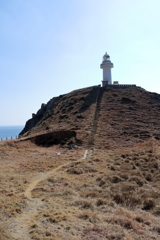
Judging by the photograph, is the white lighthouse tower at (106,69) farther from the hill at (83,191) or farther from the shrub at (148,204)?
the shrub at (148,204)

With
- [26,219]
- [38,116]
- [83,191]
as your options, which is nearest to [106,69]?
[38,116]

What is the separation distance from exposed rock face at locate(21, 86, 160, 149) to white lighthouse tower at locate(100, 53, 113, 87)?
433 cm

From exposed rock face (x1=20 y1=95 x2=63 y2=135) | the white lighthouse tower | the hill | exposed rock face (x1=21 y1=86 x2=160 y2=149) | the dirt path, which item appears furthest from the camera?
exposed rock face (x1=20 y1=95 x2=63 y2=135)

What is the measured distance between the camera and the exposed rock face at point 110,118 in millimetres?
29547

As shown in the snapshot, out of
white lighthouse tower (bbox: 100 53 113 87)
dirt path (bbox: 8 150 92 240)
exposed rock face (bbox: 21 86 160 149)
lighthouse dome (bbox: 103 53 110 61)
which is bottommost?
dirt path (bbox: 8 150 92 240)

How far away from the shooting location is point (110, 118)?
37094 millimetres

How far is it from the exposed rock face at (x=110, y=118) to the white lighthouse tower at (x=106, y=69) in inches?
170

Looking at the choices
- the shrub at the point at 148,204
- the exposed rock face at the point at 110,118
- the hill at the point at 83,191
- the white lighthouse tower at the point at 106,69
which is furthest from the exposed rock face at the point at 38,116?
the shrub at the point at 148,204

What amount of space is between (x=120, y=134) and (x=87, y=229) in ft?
79.0

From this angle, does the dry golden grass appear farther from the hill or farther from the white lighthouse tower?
the white lighthouse tower

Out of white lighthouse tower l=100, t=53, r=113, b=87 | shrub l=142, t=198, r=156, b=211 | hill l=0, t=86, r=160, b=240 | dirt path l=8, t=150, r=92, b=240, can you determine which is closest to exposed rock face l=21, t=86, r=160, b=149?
hill l=0, t=86, r=160, b=240

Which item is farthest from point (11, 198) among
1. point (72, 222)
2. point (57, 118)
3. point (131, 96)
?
point (131, 96)

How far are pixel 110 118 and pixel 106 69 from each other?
24.9 m

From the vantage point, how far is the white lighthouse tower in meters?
57.1
